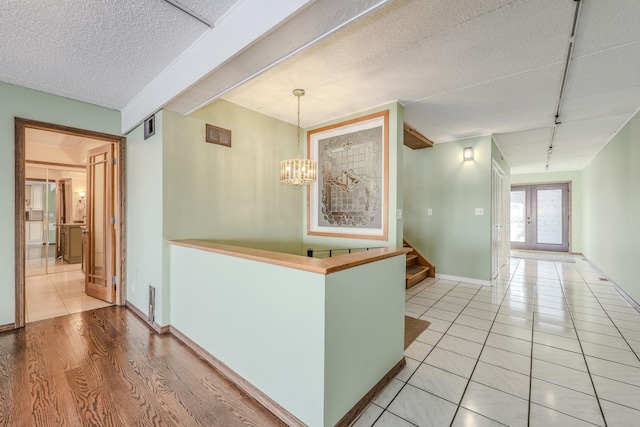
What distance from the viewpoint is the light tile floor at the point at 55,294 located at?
10.7 feet

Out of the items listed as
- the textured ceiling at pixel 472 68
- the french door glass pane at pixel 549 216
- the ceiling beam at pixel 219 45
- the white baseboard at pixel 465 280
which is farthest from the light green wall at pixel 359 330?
the french door glass pane at pixel 549 216

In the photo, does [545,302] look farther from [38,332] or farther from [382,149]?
[38,332]

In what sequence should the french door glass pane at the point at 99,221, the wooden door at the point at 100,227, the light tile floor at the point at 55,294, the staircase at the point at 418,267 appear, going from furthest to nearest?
the staircase at the point at 418,267, the french door glass pane at the point at 99,221, the wooden door at the point at 100,227, the light tile floor at the point at 55,294

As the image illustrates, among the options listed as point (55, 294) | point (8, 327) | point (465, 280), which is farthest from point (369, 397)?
point (55, 294)

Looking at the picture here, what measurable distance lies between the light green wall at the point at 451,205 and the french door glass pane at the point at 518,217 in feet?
19.1

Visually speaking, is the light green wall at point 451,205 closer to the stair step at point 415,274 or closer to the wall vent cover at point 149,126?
the stair step at point 415,274

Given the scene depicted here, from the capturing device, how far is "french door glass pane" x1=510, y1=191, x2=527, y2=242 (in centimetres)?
898

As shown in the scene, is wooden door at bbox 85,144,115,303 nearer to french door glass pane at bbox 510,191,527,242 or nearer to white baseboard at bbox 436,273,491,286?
white baseboard at bbox 436,273,491,286

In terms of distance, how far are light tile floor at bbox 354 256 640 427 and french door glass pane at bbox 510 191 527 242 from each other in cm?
557

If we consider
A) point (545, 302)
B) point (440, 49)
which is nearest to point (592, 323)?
point (545, 302)

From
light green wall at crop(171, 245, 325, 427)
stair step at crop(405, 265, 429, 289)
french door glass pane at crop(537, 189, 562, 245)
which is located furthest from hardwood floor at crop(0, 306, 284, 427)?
french door glass pane at crop(537, 189, 562, 245)

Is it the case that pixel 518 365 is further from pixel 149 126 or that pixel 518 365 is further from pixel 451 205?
pixel 149 126

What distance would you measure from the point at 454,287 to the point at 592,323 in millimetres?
1675

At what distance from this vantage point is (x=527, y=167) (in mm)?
7664
